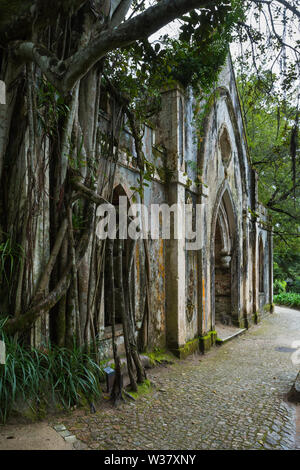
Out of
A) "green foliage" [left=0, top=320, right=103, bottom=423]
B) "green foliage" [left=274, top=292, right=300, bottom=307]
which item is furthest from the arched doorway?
"green foliage" [left=274, top=292, right=300, bottom=307]

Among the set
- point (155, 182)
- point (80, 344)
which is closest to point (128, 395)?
point (80, 344)

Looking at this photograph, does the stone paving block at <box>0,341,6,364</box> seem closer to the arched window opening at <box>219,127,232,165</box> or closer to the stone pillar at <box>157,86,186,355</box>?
the stone pillar at <box>157,86,186,355</box>

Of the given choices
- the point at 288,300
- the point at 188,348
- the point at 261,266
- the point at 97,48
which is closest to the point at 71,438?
the point at 97,48

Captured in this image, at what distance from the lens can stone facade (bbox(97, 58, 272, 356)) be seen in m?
5.80

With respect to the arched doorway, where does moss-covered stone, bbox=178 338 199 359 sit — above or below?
below

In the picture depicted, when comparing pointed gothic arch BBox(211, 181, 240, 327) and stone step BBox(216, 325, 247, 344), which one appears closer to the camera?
stone step BBox(216, 325, 247, 344)

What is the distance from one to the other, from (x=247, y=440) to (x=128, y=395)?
134cm

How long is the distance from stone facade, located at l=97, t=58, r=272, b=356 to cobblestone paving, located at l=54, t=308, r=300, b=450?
82cm

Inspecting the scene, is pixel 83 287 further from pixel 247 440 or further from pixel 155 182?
pixel 155 182

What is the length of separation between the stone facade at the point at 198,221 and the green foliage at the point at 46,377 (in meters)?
0.98

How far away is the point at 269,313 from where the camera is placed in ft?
45.6

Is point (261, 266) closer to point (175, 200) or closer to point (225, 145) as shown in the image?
point (225, 145)

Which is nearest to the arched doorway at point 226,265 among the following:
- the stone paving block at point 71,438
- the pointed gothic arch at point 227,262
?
the pointed gothic arch at point 227,262
